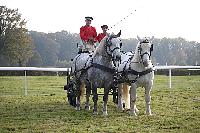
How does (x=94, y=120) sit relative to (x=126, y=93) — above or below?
below

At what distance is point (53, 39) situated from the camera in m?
77.4

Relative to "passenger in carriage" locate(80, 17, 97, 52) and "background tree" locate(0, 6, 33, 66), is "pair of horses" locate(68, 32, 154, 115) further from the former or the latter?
"background tree" locate(0, 6, 33, 66)

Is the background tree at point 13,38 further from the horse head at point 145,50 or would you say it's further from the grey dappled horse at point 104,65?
the horse head at point 145,50

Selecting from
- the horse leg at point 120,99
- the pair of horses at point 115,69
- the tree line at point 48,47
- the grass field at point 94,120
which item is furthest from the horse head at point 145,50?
the tree line at point 48,47

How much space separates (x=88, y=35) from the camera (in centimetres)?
1112

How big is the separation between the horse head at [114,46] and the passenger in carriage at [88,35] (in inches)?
68.1

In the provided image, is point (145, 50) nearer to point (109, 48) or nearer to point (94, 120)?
point (109, 48)

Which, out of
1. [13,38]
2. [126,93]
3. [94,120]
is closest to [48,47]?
[13,38]

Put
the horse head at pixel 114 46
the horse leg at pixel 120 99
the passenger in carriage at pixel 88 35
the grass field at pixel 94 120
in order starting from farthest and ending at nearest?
the passenger in carriage at pixel 88 35
the horse leg at pixel 120 99
the horse head at pixel 114 46
the grass field at pixel 94 120

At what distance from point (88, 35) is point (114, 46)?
2187 mm

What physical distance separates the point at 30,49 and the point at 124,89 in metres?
39.2

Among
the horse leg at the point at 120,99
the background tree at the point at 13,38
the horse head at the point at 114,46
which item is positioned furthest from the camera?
the background tree at the point at 13,38

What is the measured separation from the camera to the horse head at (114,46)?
9016 millimetres

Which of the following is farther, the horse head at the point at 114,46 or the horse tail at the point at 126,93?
the horse tail at the point at 126,93
